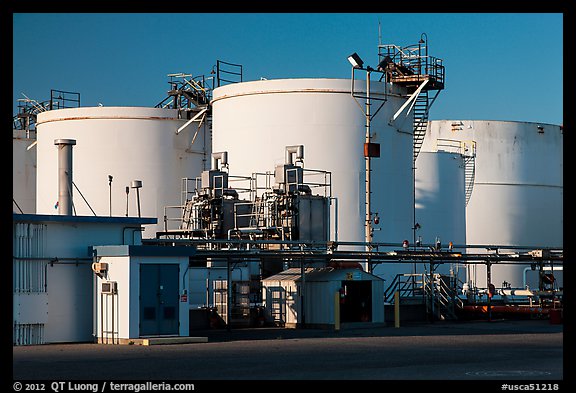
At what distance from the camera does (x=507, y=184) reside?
59.6 meters

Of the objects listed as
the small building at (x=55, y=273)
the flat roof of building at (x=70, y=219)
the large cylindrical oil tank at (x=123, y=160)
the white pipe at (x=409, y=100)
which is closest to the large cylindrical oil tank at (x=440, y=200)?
the white pipe at (x=409, y=100)

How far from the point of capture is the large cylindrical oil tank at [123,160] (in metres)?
48.2

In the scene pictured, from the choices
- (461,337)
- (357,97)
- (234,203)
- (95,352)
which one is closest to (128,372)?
(95,352)

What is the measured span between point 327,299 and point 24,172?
26920 millimetres

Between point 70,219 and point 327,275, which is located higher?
point 70,219

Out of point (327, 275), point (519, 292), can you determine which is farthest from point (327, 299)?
point (519, 292)

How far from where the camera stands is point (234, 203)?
39.1 meters

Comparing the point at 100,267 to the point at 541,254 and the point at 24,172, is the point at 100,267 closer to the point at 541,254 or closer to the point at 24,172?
the point at 541,254

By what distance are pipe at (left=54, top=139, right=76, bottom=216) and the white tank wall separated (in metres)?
22.5

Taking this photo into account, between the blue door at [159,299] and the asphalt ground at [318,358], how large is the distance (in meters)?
1.15

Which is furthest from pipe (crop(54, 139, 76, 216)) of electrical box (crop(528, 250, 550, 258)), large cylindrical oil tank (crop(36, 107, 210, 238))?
electrical box (crop(528, 250, 550, 258))

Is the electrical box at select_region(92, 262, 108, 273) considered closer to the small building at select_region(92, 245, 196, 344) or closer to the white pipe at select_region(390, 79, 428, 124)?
the small building at select_region(92, 245, 196, 344)
